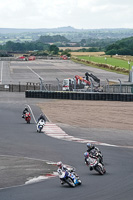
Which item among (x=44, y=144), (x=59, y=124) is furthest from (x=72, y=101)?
(x=44, y=144)

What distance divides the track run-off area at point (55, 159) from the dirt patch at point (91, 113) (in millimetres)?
1162

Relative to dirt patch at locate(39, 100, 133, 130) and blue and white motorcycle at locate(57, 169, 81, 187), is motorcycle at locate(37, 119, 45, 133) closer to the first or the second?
dirt patch at locate(39, 100, 133, 130)

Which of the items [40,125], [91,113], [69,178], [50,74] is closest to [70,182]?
[69,178]

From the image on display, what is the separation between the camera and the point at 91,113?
5166cm

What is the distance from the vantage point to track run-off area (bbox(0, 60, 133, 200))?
21.9 metres

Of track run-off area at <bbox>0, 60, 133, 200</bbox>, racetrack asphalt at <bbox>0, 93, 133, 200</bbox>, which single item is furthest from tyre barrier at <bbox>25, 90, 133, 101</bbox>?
racetrack asphalt at <bbox>0, 93, 133, 200</bbox>

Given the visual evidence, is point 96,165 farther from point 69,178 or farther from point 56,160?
point 56,160

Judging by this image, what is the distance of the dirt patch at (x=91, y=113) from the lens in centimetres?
4536

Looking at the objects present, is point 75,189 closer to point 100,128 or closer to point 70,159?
point 70,159

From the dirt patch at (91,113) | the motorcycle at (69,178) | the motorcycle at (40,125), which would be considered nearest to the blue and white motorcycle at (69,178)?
the motorcycle at (69,178)

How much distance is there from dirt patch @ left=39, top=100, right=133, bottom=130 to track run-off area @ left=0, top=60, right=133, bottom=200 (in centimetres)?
116

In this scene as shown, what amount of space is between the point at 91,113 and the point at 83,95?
1057 centimetres

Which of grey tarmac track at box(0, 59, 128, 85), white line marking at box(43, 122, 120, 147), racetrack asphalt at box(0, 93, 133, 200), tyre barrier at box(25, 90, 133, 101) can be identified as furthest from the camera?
grey tarmac track at box(0, 59, 128, 85)

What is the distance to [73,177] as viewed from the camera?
22.9 metres
